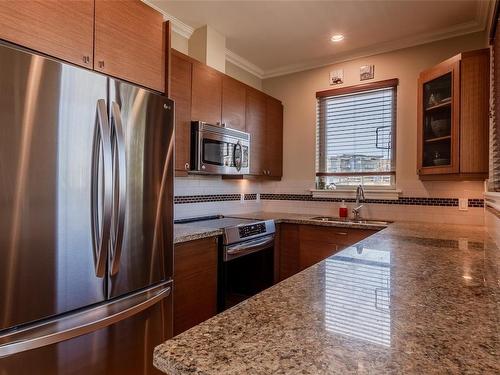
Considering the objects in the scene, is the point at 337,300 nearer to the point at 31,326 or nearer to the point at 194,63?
the point at 31,326

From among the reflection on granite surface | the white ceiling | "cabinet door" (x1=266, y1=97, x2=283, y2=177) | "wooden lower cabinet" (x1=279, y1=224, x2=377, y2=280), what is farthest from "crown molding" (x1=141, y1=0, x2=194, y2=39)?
the reflection on granite surface

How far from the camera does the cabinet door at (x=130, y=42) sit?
61.8 inches

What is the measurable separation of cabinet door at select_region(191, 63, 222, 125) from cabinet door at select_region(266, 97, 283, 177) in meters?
0.90

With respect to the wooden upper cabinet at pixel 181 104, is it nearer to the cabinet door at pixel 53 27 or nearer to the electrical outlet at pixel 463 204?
the cabinet door at pixel 53 27

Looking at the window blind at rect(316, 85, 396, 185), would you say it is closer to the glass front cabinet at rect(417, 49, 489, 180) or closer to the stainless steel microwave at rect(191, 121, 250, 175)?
the glass front cabinet at rect(417, 49, 489, 180)

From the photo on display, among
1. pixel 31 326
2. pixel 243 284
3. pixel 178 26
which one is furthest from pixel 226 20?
pixel 31 326

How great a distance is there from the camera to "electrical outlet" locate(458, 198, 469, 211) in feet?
8.90

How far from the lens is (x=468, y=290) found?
0.90m

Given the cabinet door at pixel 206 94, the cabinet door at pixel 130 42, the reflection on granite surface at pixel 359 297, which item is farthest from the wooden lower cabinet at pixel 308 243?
the cabinet door at pixel 130 42

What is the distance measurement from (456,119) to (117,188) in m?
2.46

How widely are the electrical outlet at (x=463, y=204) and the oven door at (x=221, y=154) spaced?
1903 mm

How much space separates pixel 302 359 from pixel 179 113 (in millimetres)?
2078

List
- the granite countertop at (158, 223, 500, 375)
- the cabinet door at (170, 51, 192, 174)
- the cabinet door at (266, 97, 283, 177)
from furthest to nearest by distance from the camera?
the cabinet door at (266, 97, 283, 177) < the cabinet door at (170, 51, 192, 174) < the granite countertop at (158, 223, 500, 375)

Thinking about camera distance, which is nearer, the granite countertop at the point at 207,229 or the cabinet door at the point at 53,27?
the cabinet door at the point at 53,27
